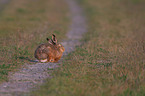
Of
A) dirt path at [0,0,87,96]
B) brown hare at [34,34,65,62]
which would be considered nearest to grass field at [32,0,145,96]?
dirt path at [0,0,87,96]

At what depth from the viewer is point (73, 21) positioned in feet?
64.4

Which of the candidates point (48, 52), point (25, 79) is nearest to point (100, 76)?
point (25, 79)

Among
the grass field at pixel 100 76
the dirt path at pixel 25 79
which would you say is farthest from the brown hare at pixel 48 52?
the grass field at pixel 100 76

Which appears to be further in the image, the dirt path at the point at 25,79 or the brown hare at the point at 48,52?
the brown hare at the point at 48,52

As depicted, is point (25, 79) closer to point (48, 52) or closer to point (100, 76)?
point (48, 52)

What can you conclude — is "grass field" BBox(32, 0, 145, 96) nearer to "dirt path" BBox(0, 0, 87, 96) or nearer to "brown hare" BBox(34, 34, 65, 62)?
"dirt path" BBox(0, 0, 87, 96)

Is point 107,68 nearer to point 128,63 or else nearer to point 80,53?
point 128,63

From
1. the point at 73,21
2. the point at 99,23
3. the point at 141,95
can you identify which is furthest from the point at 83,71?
the point at 73,21

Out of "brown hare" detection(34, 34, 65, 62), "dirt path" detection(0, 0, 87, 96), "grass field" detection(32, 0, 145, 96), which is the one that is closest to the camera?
"grass field" detection(32, 0, 145, 96)

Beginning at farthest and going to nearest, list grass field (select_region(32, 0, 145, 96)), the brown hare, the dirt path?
the brown hare
the dirt path
grass field (select_region(32, 0, 145, 96))

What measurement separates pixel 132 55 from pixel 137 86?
5.39ft

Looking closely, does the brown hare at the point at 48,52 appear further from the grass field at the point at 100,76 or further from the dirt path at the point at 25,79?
the grass field at the point at 100,76

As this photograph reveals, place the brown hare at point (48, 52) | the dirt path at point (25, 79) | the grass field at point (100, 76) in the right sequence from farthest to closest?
the brown hare at point (48, 52), the dirt path at point (25, 79), the grass field at point (100, 76)

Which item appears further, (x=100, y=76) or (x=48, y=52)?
(x=48, y=52)
